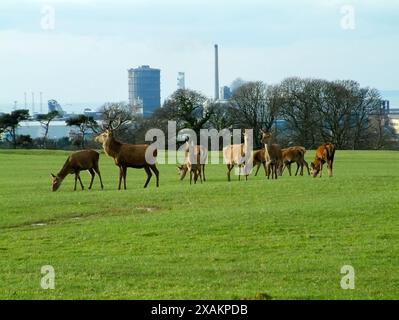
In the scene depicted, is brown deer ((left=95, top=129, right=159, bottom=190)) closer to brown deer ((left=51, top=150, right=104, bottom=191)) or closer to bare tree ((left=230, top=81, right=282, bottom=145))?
brown deer ((left=51, top=150, right=104, bottom=191))

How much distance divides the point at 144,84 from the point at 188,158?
93481 millimetres

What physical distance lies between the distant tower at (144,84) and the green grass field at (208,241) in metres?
100.0

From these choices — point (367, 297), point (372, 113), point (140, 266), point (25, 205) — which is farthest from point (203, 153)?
point (372, 113)

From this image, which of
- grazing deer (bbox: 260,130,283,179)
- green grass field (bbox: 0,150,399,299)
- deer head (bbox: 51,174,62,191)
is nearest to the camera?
green grass field (bbox: 0,150,399,299)

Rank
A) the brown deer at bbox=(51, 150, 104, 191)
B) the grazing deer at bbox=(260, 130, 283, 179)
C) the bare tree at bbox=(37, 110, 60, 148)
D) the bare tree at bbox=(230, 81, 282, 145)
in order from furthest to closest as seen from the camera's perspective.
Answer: the bare tree at bbox=(37, 110, 60, 148) < the bare tree at bbox=(230, 81, 282, 145) < the grazing deer at bbox=(260, 130, 283, 179) < the brown deer at bbox=(51, 150, 104, 191)

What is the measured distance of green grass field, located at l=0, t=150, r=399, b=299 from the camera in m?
11.2

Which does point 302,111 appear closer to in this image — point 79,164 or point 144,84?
point 144,84

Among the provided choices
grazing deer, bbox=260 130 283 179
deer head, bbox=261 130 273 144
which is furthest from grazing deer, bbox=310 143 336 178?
deer head, bbox=261 130 273 144

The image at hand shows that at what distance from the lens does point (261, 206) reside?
65.9ft

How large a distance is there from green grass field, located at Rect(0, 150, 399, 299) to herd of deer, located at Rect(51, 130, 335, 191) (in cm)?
457

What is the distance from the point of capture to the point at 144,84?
408 feet

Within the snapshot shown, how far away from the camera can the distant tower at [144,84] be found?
124562mm

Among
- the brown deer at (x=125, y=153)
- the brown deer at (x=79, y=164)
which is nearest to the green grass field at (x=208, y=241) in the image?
the brown deer at (x=125, y=153)
